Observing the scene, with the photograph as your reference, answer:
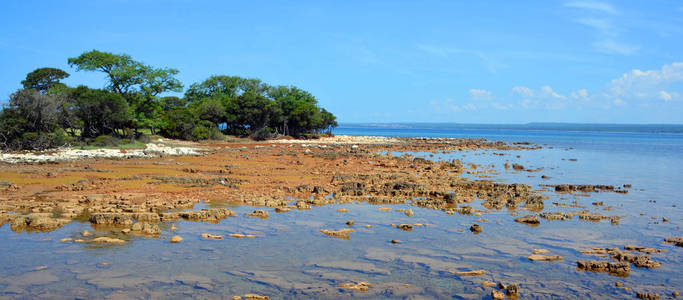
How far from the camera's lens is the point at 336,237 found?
994cm

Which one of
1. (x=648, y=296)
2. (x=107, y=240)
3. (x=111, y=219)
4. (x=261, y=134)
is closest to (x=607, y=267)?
(x=648, y=296)

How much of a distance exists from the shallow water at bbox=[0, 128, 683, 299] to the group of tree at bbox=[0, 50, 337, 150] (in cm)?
2204

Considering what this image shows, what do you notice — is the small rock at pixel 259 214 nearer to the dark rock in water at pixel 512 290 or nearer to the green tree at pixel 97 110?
the dark rock in water at pixel 512 290

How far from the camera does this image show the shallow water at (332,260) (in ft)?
22.8

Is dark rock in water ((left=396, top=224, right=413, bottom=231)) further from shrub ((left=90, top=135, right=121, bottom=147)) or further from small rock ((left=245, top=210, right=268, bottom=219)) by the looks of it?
shrub ((left=90, top=135, right=121, bottom=147))

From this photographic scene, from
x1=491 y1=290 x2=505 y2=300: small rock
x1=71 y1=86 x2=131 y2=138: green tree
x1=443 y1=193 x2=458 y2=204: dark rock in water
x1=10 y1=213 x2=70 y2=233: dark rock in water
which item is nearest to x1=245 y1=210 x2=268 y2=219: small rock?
x1=10 y1=213 x2=70 y2=233: dark rock in water

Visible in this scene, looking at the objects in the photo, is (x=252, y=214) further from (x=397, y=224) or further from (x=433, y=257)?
(x=433, y=257)

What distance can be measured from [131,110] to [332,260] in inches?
1326

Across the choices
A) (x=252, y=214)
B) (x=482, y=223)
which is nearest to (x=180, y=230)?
(x=252, y=214)

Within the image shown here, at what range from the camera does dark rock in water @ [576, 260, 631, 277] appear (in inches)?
316

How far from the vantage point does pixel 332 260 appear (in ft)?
27.5

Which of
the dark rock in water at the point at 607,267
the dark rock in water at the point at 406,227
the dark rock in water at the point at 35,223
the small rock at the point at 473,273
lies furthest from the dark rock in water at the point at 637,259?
the dark rock in water at the point at 35,223

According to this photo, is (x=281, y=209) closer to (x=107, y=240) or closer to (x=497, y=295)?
(x=107, y=240)

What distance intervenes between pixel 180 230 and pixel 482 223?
7.22 m
